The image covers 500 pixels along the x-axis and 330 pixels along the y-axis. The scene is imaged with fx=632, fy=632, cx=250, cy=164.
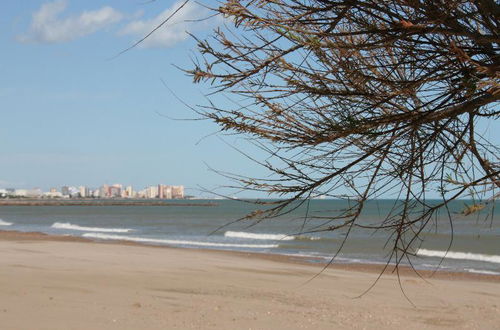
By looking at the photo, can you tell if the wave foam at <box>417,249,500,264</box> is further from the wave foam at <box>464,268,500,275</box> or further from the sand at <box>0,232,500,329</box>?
the sand at <box>0,232,500,329</box>

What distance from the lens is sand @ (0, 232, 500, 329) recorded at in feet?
31.3

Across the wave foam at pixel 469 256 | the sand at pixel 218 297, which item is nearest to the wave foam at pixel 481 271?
the sand at pixel 218 297

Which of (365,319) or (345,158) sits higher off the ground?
(345,158)

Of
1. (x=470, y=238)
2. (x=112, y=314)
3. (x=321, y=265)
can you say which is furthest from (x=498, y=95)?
(x=470, y=238)

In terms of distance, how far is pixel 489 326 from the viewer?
1119 centimetres

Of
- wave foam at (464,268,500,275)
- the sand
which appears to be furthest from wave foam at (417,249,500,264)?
the sand

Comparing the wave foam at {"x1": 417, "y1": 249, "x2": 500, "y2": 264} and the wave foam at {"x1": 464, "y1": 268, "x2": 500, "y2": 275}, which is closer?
the wave foam at {"x1": 464, "y1": 268, "x2": 500, "y2": 275}

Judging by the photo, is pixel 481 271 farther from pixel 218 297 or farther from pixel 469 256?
pixel 218 297

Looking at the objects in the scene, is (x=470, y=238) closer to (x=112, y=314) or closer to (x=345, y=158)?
(x=112, y=314)

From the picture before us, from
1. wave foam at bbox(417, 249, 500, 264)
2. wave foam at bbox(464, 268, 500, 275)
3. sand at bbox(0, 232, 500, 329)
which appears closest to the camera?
sand at bbox(0, 232, 500, 329)

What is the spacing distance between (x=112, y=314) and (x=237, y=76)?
709 cm

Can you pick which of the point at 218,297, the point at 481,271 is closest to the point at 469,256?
the point at 481,271

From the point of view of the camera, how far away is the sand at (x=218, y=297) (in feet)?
31.3

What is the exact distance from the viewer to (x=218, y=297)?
39.6ft
